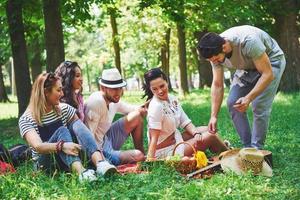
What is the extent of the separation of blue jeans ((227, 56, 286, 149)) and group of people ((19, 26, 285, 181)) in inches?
0.5

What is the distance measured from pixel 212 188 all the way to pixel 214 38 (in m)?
1.75

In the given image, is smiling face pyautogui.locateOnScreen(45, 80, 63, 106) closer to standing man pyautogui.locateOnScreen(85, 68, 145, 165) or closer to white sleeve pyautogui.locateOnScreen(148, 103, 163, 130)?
standing man pyautogui.locateOnScreen(85, 68, 145, 165)

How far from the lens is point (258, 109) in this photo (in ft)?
20.6

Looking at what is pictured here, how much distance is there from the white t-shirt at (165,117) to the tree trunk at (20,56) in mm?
8412

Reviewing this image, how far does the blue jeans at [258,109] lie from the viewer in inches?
245

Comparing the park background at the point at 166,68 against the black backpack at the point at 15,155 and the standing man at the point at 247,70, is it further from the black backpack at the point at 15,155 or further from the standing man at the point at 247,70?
the standing man at the point at 247,70

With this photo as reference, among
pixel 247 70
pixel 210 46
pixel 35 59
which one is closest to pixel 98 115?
pixel 210 46

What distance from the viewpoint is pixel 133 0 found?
25.0m

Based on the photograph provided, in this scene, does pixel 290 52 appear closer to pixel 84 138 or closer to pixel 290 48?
pixel 290 48

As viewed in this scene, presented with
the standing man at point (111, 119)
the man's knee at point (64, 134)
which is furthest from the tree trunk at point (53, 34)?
the man's knee at point (64, 134)

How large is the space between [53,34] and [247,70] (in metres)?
7.00

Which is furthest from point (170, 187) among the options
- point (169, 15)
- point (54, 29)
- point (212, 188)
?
point (169, 15)

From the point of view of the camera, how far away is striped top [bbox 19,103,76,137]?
5433 millimetres

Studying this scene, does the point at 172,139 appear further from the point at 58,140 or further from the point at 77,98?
the point at 58,140
